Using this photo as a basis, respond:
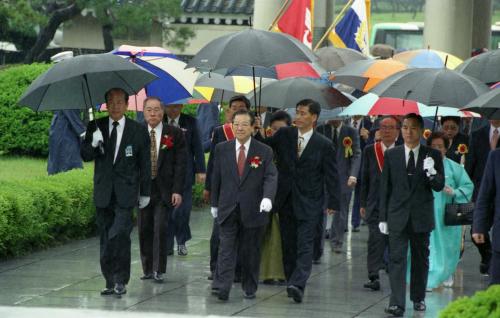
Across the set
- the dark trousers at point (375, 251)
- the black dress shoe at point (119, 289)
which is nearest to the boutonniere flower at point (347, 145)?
the dark trousers at point (375, 251)

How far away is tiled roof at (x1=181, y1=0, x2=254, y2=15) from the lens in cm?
4950

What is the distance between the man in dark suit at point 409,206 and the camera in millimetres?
10523

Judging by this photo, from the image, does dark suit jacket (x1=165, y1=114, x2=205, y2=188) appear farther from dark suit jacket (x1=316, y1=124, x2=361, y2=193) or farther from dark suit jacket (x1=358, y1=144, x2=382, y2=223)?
dark suit jacket (x1=316, y1=124, x2=361, y2=193)

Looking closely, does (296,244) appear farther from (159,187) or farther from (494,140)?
(494,140)

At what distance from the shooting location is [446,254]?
1201cm

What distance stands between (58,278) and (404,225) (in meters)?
3.50

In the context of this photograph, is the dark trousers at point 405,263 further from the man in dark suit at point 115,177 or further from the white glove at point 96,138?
the white glove at point 96,138

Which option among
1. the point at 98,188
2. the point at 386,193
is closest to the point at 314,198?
the point at 386,193

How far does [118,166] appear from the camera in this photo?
11.0m

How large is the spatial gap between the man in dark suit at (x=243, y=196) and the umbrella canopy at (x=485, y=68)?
3.18m

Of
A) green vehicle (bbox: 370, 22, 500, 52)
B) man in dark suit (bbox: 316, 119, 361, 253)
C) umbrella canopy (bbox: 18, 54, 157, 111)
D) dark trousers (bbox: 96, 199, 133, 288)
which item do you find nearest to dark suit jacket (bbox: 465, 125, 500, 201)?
man in dark suit (bbox: 316, 119, 361, 253)

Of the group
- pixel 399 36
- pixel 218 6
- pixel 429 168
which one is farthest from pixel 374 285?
pixel 399 36

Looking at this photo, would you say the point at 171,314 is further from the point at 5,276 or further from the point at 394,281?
the point at 5,276

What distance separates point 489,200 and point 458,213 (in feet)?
6.37
